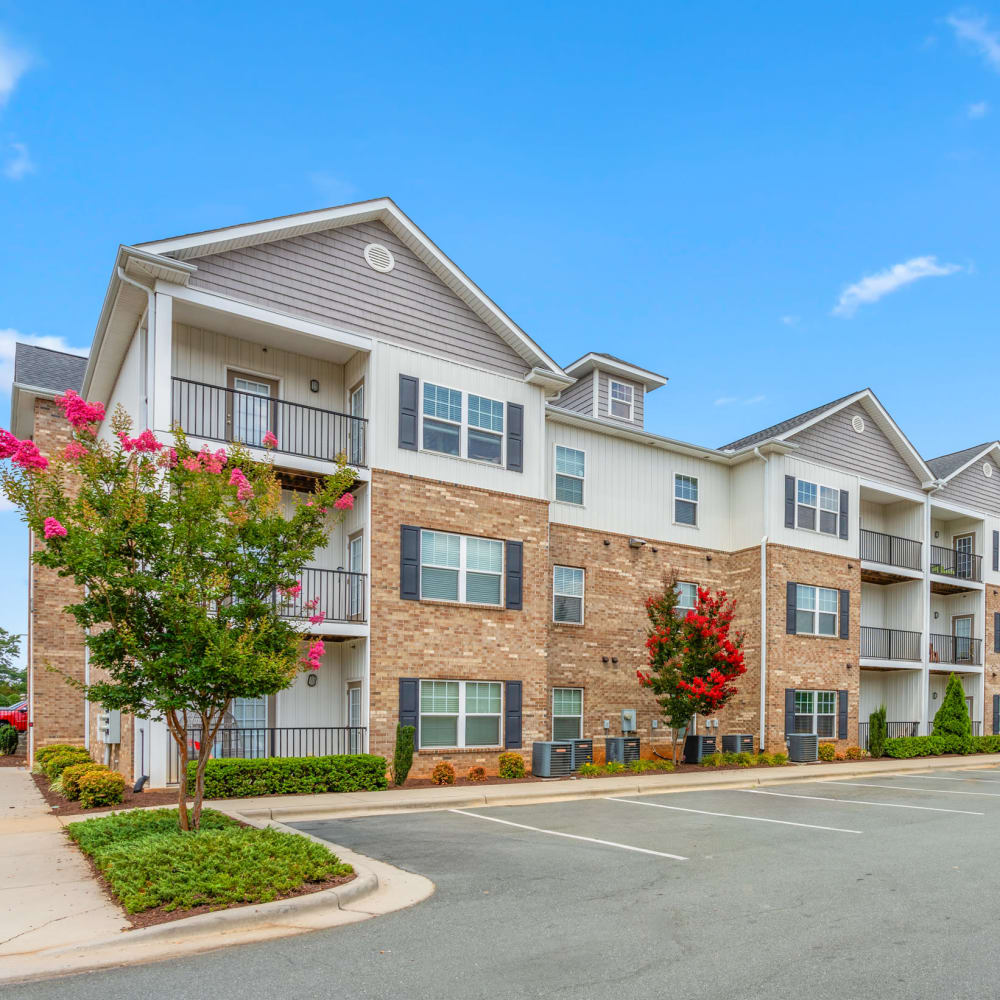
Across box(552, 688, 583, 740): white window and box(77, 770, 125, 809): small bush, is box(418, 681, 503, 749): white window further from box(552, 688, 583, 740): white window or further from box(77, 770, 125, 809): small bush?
box(77, 770, 125, 809): small bush

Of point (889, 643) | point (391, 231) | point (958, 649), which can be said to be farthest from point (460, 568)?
point (958, 649)

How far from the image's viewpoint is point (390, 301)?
18141mm

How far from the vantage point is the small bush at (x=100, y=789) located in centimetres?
1311

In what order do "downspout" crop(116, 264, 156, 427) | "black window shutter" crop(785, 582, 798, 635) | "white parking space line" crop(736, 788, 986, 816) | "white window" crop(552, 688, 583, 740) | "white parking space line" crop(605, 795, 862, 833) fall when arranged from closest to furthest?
1. "white parking space line" crop(605, 795, 862, 833)
2. "white parking space line" crop(736, 788, 986, 816)
3. "downspout" crop(116, 264, 156, 427)
4. "white window" crop(552, 688, 583, 740)
5. "black window shutter" crop(785, 582, 798, 635)

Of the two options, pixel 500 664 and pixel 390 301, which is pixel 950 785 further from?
pixel 390 301

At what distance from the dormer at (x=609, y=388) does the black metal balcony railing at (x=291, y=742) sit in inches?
419

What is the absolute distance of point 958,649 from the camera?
3009cm

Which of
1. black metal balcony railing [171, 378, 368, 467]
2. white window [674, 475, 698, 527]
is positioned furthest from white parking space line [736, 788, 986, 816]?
black metal balcony railing [171, 378, 368, 467]

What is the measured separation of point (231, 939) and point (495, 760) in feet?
38.3

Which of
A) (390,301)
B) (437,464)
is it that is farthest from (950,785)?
(390,301)

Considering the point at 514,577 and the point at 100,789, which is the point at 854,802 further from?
the point at 100,789

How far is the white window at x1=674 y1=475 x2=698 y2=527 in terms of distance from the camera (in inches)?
927

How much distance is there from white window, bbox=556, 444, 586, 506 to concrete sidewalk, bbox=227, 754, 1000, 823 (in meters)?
6.49

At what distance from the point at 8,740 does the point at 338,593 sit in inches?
599
